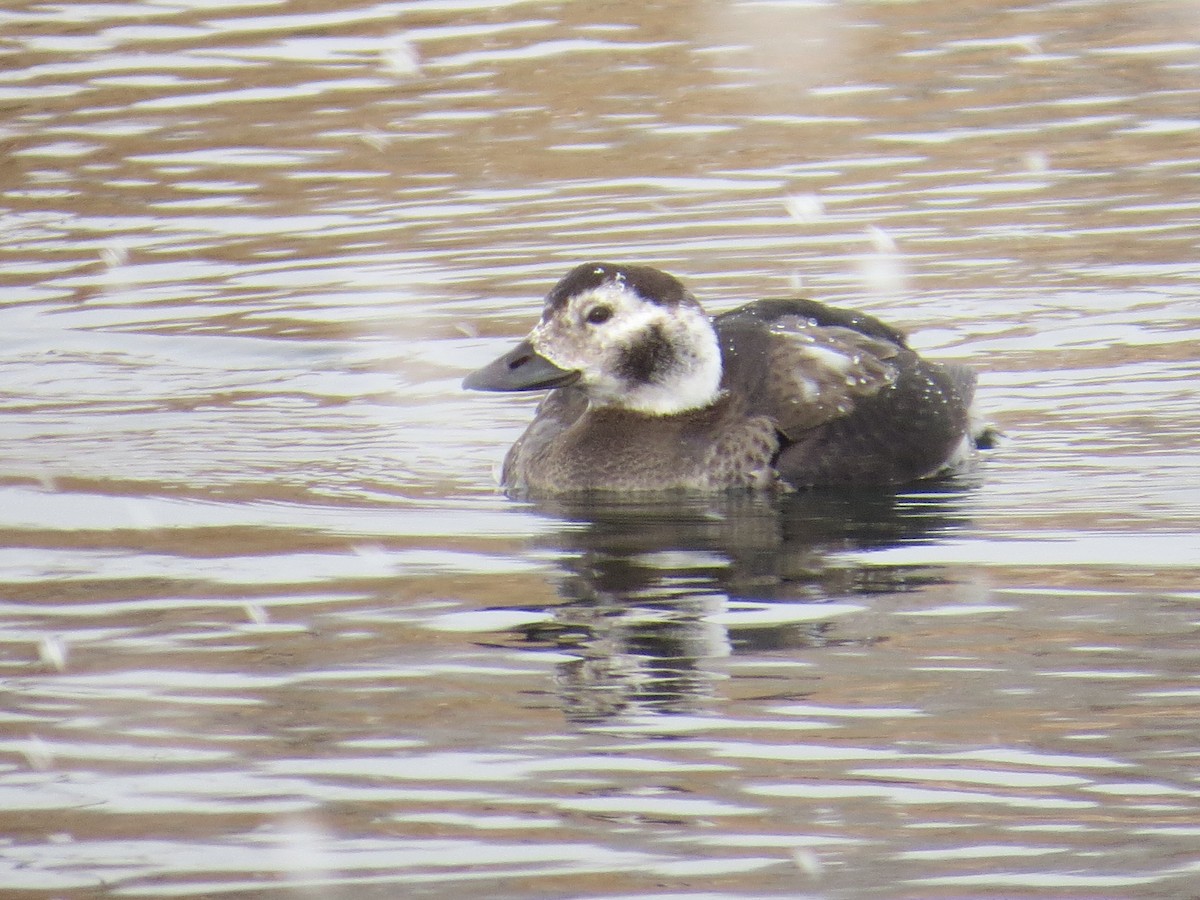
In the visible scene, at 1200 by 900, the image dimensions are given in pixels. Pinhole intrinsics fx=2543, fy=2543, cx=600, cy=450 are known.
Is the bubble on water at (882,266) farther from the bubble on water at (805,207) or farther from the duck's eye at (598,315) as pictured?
the duck's eye at (598,315)

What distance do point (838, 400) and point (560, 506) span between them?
3.65 ft

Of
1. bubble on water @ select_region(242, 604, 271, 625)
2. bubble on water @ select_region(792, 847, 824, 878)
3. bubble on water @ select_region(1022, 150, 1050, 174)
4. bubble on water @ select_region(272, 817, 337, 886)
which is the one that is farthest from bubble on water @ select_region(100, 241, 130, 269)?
bubble on water @ select_region(792, 847, 824, 878)

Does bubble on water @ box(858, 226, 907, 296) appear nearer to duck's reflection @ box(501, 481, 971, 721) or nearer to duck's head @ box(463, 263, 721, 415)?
duck's head @ box(463, 263, 721, 415)

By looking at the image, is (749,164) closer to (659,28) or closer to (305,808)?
(659,28)

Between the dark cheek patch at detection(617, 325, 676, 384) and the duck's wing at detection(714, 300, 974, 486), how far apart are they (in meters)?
0.25

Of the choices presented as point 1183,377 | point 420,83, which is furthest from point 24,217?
point 1183,377

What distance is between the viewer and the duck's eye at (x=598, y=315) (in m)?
9.44

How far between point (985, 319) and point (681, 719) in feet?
20.6

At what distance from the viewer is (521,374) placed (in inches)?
370

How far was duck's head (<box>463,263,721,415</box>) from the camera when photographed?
9.42 meters

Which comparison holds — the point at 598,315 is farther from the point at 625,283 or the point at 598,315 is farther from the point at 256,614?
the point at 256,614

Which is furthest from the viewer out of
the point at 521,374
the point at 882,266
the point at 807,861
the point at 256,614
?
Answer: the point at 882,266

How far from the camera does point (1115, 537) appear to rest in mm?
8281

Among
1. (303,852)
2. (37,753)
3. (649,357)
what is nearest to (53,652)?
(37,753)
